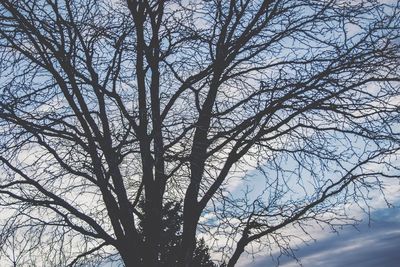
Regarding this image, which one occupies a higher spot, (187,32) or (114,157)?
(187,32)

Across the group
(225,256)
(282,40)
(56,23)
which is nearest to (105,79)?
(56,23)

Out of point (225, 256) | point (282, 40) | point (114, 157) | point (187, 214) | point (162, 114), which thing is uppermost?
point (282, 40)

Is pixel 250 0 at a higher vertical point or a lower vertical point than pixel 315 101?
higher

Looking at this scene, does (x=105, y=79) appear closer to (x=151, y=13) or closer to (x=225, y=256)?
(x=151, y=13)

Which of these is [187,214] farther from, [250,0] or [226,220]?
[250,0]

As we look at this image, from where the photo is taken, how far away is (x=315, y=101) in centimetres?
664

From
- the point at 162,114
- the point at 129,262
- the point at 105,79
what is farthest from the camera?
the point at 105,79

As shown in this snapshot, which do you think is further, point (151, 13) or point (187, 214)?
point (151, 13)

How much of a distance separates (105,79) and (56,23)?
1.18 metres

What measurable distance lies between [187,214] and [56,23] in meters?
3.53

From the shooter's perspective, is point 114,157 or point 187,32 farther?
point 187,32

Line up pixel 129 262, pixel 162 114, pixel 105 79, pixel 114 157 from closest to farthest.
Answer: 1. pixel 114 157
2. pixel 129 262
3. pixel 162 114
4. pixel 105 79

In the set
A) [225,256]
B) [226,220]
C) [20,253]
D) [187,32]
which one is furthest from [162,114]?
[20,253]

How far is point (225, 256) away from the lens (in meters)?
7.26
